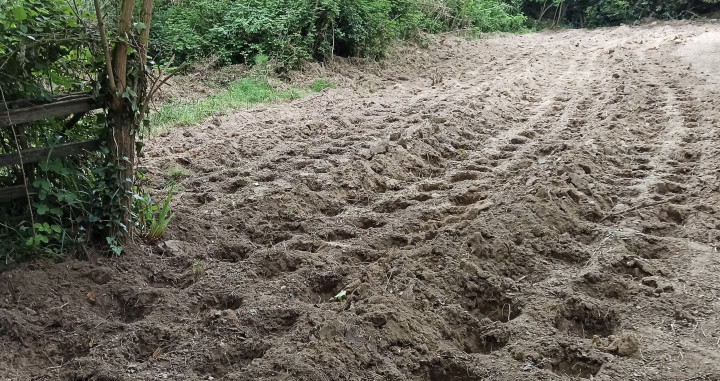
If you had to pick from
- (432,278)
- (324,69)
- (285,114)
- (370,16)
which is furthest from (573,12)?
(432,278)

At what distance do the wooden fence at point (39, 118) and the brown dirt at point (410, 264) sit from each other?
70 centimetres

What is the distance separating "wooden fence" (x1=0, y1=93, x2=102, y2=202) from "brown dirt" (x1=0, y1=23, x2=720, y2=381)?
696 millimetres

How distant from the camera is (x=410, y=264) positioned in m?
4.09

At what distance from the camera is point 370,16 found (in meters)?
13.0

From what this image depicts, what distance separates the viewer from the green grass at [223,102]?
8156mm

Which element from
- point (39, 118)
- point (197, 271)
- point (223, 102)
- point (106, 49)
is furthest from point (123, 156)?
point (223, 102)

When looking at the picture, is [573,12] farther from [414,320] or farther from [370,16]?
[414,320]

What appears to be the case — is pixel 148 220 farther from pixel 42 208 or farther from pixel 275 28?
pixel 275 28

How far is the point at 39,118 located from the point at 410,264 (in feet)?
8.82

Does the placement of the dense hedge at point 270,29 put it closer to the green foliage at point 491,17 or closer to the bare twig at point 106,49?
the green foliage at point 491,17

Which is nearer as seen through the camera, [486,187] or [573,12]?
[486,187]

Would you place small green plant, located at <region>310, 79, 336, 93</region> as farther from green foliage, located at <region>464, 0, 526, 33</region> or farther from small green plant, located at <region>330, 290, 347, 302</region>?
green foliage, located at <region>464, 0, 526, 33</region>

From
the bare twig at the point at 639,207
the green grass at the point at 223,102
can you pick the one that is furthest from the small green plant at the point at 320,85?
the bare twig at the point at 639,207

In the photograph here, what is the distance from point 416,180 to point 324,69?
6406 mm
